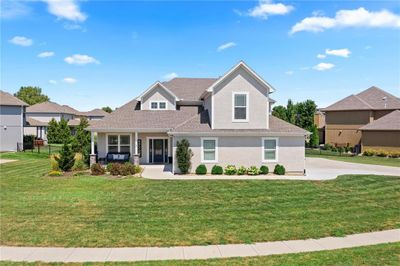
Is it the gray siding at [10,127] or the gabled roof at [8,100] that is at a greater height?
the gabled roof at [8,100]

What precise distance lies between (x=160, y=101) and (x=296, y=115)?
31.6m

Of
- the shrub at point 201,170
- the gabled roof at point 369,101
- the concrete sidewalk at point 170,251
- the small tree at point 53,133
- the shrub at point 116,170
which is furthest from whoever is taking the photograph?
the small tree at point 53,133

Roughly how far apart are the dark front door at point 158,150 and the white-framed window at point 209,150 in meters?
6.00

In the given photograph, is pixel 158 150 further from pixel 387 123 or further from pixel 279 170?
pixel 387 123

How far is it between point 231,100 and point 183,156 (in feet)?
17.1

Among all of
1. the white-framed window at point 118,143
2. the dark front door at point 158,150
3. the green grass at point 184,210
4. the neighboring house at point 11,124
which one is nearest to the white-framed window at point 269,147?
the green grass at point 184,210

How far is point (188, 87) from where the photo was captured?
1243 inches

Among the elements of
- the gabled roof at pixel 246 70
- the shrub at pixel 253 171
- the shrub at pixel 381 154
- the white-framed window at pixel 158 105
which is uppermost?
the gabled roof at pixel 246 70

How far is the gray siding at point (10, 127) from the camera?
38531 mm

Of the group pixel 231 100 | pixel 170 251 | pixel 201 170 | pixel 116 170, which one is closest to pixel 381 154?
pixel 231 100

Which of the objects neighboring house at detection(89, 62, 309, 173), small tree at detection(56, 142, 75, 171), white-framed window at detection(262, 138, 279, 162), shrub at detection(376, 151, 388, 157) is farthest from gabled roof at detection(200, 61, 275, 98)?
shrub at detection(376, 151, 388, 157)

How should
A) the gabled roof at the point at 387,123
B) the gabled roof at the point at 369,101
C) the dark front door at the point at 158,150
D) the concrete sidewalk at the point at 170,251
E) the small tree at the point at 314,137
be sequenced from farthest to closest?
the small tree at the point at 314,137 → the gabled roof at the point at 369,101 → the gabled roof at the point at 387,123 → the dark front door at the point at 158,150 → the concrete sidewalk at the point at 170,251

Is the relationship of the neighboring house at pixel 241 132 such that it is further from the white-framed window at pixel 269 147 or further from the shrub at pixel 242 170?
the shrub at pixel 242 170

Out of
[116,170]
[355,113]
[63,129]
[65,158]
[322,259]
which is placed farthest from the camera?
[63,129]
